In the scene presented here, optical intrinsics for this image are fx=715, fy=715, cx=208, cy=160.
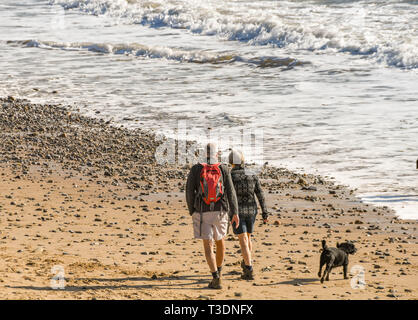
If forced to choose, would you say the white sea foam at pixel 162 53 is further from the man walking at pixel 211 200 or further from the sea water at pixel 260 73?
the man walking at pixel 211 200

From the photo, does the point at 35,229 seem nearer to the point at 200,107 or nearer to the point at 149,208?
the point at 149,208

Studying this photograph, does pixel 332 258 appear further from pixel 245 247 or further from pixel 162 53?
pixel 162 53

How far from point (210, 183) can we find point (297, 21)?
32.0 m

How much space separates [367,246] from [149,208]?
147 inches

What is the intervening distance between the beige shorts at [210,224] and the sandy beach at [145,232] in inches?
24.2

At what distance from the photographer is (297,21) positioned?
38188 mm

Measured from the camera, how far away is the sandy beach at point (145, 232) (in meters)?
7.73

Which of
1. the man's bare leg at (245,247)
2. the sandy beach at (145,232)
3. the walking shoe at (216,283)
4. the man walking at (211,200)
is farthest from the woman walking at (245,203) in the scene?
the walking shoe at (216,283)

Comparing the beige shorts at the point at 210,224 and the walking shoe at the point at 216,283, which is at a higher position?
the beige shorts at the point at 210,224

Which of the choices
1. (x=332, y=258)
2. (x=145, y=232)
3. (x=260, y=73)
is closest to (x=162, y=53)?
(x=260, y=73)

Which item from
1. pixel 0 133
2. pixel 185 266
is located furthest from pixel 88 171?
pixel 185 266

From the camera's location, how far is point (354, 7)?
4188cm

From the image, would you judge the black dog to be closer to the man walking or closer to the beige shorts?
the man walking
